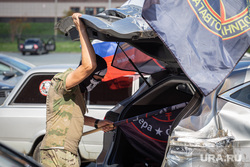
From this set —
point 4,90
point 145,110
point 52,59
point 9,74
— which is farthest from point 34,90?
point 52,59

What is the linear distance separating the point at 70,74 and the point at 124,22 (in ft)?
2.13

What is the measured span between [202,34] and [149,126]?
168 centimetres

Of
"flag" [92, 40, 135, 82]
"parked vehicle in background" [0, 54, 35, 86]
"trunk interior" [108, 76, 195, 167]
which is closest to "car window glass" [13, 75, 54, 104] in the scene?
"flag" [92, 40, 135, 82]

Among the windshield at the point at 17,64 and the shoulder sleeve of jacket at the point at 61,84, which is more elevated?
the shoulder sleeve of jacket at the point at 61,84

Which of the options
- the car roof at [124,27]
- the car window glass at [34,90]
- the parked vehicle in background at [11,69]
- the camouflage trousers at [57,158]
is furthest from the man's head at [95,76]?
the parked vehicle in background at [11,69]

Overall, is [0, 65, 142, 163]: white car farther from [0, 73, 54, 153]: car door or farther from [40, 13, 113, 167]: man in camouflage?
[40, 13, 113, 167]: man in camouflage

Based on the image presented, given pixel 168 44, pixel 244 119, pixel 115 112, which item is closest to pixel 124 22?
pixel 168 44

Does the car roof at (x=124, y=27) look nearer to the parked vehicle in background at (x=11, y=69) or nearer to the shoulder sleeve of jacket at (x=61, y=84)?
the shoulder sleeve of jacket at (x=61, y=84)

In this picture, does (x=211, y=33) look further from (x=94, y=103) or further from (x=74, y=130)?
(x=94, y=103)

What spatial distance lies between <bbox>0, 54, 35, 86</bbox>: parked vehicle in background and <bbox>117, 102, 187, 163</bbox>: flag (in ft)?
20.3

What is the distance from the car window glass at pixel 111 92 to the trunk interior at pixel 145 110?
140 centimetres

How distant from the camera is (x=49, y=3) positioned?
7306 centimetres

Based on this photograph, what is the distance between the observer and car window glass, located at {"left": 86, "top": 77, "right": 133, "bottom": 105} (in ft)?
20.0

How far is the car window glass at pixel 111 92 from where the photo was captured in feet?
20.0
